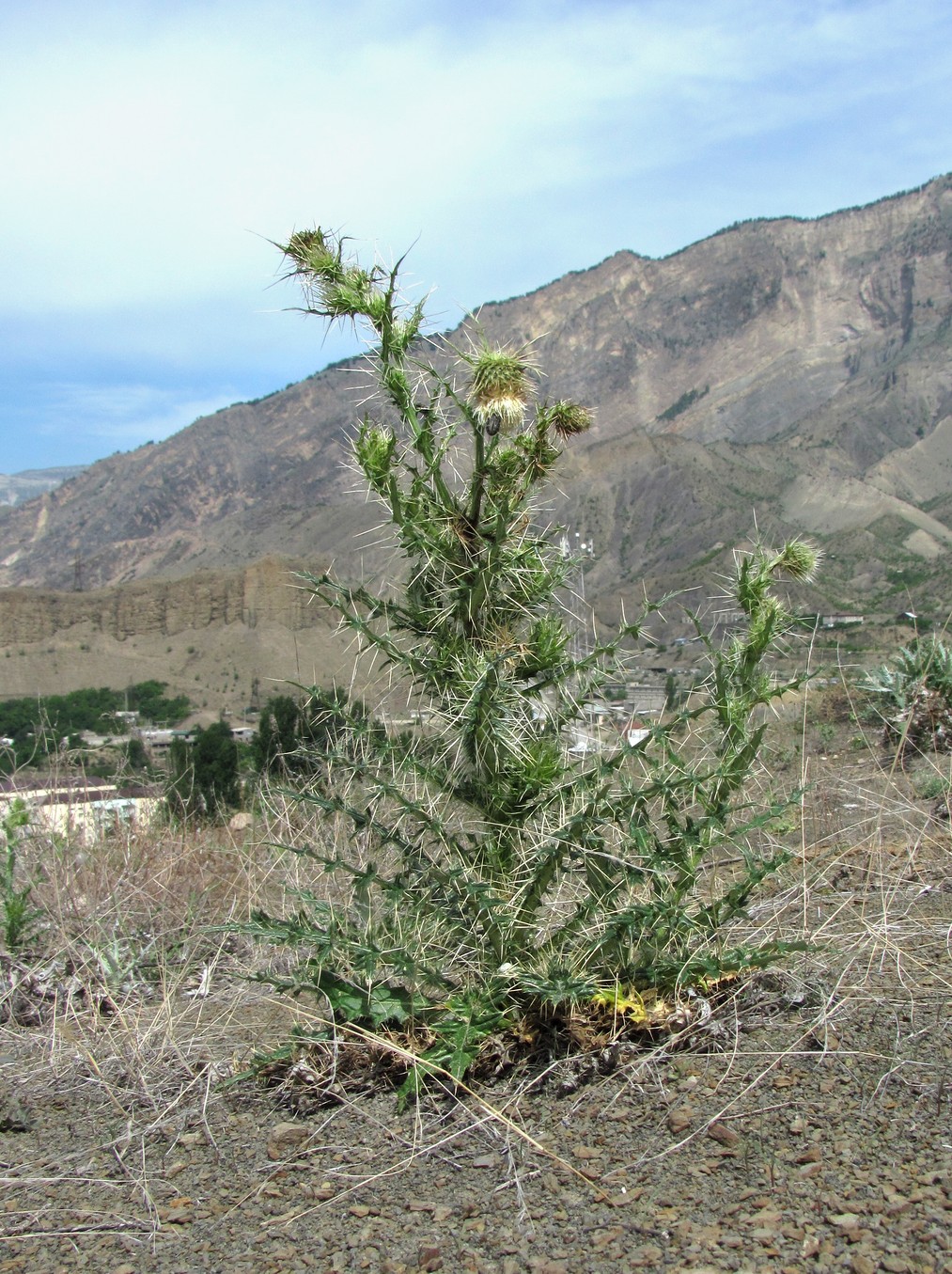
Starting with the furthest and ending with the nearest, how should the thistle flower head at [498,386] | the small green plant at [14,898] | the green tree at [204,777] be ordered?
1. the green tree at [204,777]
2. the small green plant at [14,898]
3. the thistle flower head at [498,386]

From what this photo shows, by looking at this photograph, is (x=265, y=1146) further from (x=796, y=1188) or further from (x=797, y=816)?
(x=797, y=816)

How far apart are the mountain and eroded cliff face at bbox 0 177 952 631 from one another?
0.36m

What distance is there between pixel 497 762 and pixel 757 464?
111394 mm

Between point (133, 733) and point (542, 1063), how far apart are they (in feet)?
16.8

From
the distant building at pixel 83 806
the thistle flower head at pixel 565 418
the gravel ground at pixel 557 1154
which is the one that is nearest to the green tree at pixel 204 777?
the distant building at pixel 83 806

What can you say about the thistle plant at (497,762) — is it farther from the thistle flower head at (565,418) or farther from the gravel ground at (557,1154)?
the gravel ground at (557,1154)

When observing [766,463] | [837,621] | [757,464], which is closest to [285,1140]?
[837,621]

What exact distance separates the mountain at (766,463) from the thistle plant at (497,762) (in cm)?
4113

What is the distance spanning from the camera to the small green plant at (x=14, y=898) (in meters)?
4.55

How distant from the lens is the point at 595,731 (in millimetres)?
3814

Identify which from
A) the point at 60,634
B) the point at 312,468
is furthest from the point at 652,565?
the point at 312,468

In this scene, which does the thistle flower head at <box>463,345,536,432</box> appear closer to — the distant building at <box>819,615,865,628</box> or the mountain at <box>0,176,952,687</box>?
the distant building at <box>819,615,865,628</box>

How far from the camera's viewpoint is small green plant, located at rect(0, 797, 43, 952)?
4.55 metres

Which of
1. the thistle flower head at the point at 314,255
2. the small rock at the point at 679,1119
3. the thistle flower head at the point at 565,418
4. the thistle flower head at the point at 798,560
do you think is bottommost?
the small rock at the point at 679,1119
